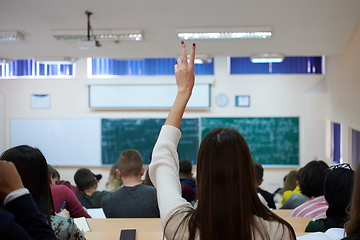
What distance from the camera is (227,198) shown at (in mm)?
1001

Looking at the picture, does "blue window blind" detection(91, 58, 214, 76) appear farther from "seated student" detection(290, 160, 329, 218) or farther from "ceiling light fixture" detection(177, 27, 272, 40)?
"seated student" detection(290, 160, 329, 218)

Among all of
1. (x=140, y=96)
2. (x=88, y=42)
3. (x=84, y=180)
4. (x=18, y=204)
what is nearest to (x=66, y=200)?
(x=84, y=180)

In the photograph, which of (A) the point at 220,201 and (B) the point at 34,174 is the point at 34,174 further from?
(A) the point at 220,201

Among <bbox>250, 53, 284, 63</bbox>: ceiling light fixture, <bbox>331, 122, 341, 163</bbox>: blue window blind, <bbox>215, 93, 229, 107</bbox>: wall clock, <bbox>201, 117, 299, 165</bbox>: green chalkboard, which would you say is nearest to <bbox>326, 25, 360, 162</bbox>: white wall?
<bbox>331, 122, 341, 163</bbox>: blue window blind

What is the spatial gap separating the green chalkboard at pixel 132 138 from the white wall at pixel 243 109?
14 cm

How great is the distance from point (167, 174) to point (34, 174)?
0.66 metres

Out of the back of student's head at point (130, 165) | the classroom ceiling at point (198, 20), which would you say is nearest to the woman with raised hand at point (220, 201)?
the back of student's head at point (130, 165)

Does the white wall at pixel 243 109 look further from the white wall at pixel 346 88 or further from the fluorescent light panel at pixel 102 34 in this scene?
the fluorescent light panel at pixel 102 34

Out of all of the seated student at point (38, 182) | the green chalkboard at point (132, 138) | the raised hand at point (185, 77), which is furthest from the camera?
the green chalkboard at point (132, 138)

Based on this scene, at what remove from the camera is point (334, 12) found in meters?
4.61

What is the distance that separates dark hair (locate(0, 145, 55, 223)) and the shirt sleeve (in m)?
0.57

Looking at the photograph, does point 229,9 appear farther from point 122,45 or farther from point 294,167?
point 294,167

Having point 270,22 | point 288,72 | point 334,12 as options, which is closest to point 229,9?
point 270,22

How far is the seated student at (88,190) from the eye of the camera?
3.47 m
